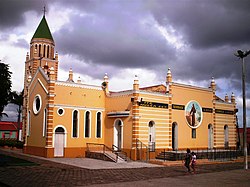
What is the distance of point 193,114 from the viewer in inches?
1223

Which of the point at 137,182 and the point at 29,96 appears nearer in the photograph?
the point at 137,182

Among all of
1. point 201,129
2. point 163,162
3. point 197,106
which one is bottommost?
point 163,162

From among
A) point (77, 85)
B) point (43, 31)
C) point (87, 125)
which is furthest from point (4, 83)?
point (43, 31)

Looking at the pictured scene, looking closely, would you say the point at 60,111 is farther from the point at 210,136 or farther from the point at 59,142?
the point at 210,136

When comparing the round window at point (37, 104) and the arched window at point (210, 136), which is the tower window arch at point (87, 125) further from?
the arched window at point (210, 136)

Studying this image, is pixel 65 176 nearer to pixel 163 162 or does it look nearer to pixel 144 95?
pixel 163 162

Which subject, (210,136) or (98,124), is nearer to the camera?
(98,124)

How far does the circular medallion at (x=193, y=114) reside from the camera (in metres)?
30.4

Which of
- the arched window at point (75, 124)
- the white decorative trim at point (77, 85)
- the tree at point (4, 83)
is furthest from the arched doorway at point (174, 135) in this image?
the tree at point (4, 83)

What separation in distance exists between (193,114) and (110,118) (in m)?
8.63

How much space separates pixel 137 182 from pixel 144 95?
42.1 feet

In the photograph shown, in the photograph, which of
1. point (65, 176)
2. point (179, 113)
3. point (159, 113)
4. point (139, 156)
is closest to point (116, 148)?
point (139, 156)

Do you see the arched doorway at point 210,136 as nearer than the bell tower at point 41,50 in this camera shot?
Yes

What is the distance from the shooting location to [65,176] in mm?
16078
